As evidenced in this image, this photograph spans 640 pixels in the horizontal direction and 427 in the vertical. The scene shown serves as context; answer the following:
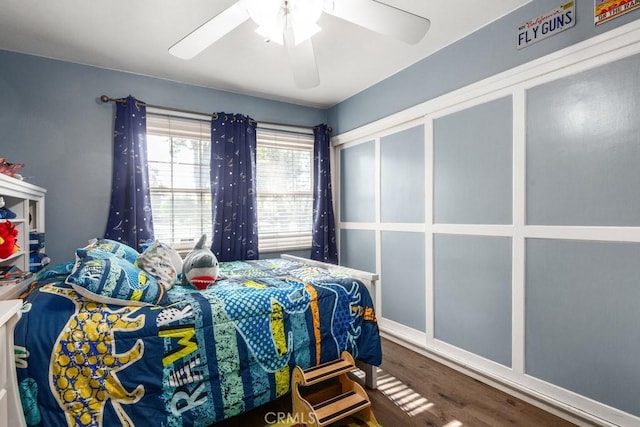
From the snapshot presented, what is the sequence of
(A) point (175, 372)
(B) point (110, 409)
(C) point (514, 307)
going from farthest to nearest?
(C) point (514, 307) → (A) point (175, 372) → (B) point (110, 409)

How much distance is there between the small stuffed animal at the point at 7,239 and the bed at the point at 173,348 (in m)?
0.23

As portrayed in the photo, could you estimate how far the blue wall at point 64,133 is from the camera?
8.08 feet

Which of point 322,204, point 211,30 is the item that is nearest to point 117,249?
point 211,30

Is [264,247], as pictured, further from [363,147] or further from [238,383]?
[238,383]

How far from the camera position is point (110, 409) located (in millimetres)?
1362

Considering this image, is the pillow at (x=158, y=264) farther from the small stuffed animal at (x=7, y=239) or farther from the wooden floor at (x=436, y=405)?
the wooden floor at (x=436, y=405)

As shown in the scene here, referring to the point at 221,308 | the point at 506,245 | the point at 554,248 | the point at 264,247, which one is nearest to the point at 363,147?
the point at 264,247

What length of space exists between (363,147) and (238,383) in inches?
103

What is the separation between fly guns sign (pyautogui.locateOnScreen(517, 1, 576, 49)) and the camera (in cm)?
180

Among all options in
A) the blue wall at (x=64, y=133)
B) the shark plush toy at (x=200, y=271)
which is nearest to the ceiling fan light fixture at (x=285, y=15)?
the shark plush toy at (x=200, y=271)

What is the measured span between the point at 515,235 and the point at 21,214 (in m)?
3.36

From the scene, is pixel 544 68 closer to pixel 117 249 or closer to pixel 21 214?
pixel 117 249

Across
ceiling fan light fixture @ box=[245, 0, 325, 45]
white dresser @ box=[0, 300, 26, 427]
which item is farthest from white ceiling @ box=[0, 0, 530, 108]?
white dresser @ box=[0, 300, 26, 427]

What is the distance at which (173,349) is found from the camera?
149 centimetres
